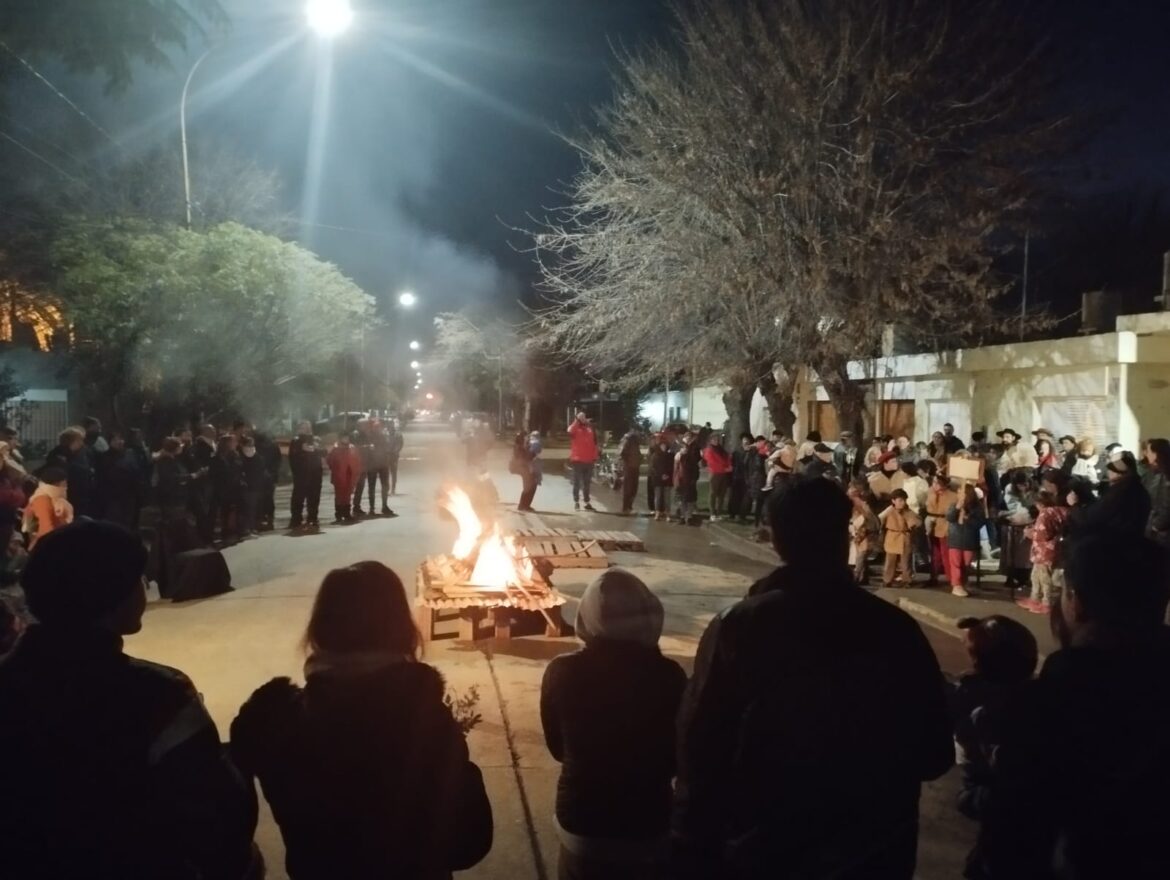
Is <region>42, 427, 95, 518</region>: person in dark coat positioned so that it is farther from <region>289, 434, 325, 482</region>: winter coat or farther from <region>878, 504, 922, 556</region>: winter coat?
<region>878, 504, 922, 556</region>: winter coat

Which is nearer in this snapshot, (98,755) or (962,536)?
(98,755)

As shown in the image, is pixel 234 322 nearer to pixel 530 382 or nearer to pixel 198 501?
pixel 198 501

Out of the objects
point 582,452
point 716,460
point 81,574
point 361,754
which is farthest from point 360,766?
point 582,452

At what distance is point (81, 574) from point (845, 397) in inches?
669

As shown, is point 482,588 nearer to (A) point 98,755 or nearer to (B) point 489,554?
(B) point 489,554

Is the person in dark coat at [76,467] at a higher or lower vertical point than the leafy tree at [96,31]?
→ lower

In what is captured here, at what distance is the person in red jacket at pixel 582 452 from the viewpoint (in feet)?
62.6

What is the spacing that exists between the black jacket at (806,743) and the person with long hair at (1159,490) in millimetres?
7988

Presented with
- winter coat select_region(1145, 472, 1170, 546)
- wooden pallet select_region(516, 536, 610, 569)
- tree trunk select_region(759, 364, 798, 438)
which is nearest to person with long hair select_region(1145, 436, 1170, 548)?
winter coat select_region(1145, 472, 1170, 546)

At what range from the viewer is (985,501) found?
38.7 feet

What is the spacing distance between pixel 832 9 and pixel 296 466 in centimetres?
1180

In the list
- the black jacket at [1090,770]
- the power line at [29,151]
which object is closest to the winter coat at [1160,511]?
the black jacket at [1090,770]

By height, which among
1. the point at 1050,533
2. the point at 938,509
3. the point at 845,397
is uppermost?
the point at 845,397

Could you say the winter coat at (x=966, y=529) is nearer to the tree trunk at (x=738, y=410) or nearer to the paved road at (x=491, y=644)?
the paved road at (x=491, y=644)
